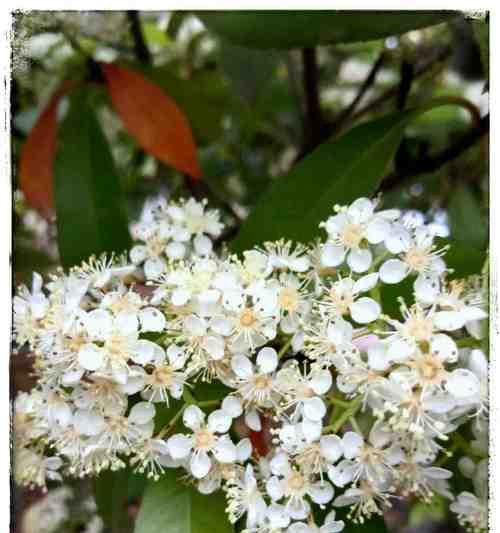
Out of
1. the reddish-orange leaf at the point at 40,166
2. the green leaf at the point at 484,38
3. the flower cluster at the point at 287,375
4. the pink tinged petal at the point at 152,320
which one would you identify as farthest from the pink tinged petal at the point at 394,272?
the reddish-orange leaf at the point at 40,166

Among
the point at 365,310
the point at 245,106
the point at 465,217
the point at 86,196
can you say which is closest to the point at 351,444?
the point at 365,310

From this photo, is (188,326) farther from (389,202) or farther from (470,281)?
(389,202)

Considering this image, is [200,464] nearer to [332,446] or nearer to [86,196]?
[332,446]

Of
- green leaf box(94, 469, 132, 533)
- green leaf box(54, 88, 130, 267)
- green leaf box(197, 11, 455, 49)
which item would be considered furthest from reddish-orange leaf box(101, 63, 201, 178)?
green leaf box(94, 469, 132, 533)

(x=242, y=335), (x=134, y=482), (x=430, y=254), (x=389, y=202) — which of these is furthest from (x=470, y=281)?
(x=389, y=202)

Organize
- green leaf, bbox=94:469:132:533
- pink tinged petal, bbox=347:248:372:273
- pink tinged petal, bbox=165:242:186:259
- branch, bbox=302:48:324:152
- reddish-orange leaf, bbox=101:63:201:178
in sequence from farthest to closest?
branch, bbox=302:48:324:152, reddish-orange leaf, bbox=101:63:201:178, green leaf, bbox=94:469:132:533, pink tinged petal, bbox=165:242:186:259, pink tinged petal, bbox=347:248:372:273

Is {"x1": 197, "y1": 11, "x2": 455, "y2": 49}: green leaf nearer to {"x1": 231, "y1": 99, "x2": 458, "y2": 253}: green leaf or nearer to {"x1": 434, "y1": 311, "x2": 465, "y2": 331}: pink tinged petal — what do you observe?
{"x1": 231, "y1": 99, "x2": 458, "y2": 253}: green leaf

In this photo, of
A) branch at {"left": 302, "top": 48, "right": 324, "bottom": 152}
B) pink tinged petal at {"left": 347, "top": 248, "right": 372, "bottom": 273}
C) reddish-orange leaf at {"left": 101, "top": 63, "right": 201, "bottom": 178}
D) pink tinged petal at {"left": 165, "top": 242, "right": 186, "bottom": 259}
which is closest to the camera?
pink tinged petal at {"left": 347, "top": 248, "right": 372, "bottom": 273}

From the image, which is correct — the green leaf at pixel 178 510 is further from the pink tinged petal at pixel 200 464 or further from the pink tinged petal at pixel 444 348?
the pink tinged petal at pixel 444 348
